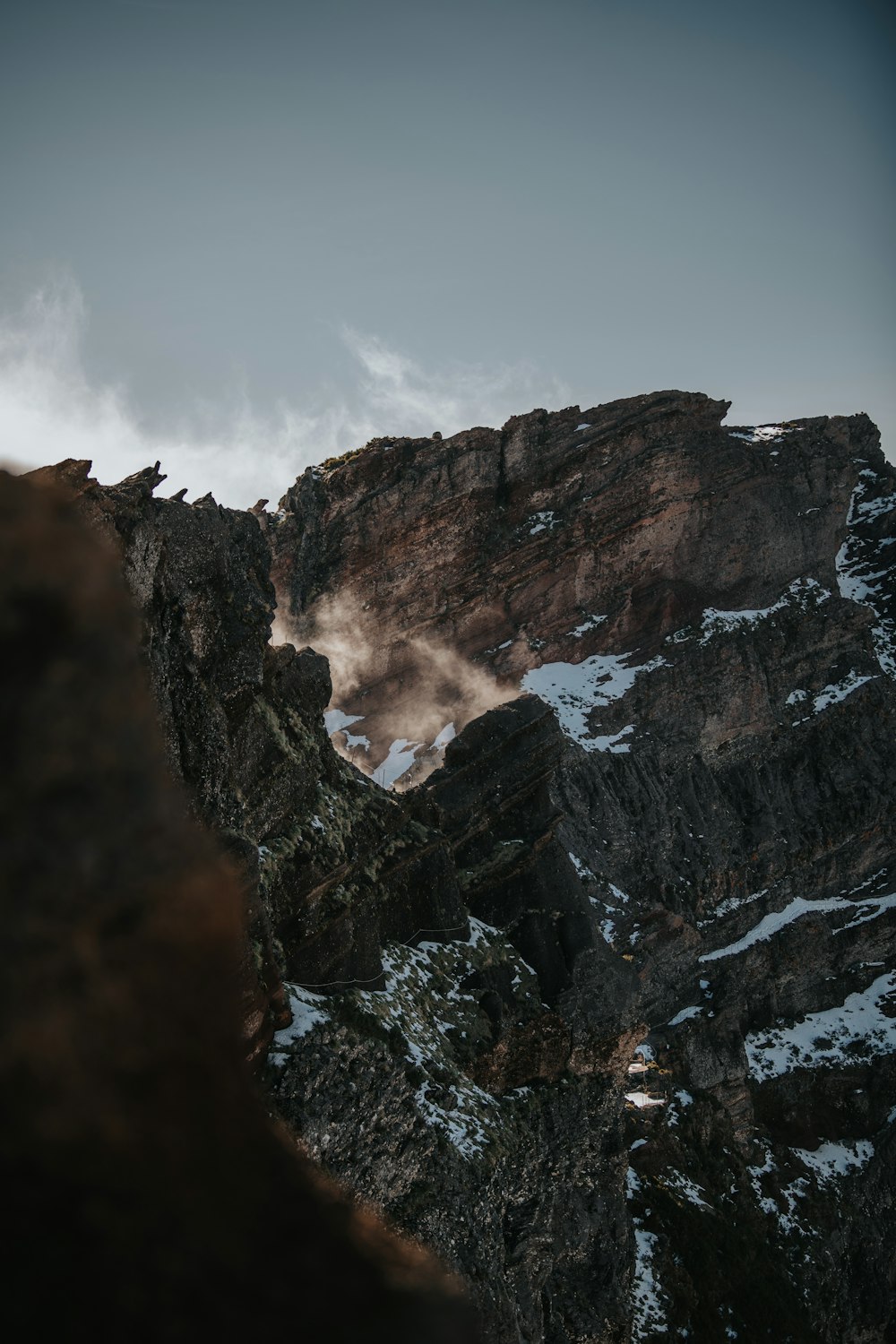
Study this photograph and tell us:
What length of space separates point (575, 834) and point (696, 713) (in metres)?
17.2

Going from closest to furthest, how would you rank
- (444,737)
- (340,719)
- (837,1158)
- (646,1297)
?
(646,1297), (837,1158), (444,737), (340,719)

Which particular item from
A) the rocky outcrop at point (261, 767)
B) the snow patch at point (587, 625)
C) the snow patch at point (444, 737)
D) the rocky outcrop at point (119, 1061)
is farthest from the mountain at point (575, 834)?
the rocky outcrop at point (119, 1061)

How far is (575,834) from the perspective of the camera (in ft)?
194

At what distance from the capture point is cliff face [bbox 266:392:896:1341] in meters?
58.1

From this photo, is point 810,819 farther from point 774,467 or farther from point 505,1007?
point 505,1007

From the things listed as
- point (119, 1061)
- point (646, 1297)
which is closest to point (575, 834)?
point (646, 1297)

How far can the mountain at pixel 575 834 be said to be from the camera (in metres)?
20.1

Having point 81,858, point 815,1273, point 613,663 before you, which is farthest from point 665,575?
point 81,858

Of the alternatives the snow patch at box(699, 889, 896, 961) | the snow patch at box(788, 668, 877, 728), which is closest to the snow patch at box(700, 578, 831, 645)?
the snow patch at box(788, 668, 877, 728)

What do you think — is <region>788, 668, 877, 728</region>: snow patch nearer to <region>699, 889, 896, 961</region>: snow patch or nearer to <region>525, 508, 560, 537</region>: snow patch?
<region>699, 889, 896, 961</region>: snow patch

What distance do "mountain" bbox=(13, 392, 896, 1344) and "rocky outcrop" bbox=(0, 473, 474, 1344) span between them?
10.8 metres

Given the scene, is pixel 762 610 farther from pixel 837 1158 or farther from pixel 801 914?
pixel 837 1158

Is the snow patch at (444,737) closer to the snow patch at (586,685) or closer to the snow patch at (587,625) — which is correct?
the snow patch at (586,685)

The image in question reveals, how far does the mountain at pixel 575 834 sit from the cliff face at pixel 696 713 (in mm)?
278
